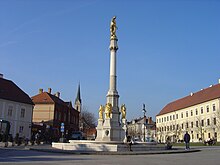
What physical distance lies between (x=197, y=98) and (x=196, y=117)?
5.60 metres

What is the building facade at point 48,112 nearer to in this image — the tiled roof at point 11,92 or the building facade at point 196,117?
the tiled roof at point 11,92

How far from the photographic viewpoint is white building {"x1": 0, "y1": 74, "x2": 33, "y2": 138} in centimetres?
4734

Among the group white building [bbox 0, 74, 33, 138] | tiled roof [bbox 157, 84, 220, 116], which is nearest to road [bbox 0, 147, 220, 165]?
white building [bbox 0, 74, 33, 138]

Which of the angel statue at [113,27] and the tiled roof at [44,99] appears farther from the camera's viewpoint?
the tiled roof at [44,99]

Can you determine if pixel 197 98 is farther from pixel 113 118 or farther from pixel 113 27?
pixel 113 118

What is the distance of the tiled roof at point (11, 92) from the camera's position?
48531 mm

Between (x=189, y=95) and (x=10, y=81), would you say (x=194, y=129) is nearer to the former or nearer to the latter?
(x=189, y=95)

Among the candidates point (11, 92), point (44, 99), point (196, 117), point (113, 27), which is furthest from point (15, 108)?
point (196, 117)

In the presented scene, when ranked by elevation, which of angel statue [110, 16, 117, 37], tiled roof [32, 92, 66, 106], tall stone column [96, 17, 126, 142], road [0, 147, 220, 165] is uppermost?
angel statue [110, 16, 117, 37]

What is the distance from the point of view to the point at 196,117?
69.9 metres

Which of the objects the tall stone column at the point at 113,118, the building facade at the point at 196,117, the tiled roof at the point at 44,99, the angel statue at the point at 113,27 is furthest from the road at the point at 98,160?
the tiled roof at the point at 44,99

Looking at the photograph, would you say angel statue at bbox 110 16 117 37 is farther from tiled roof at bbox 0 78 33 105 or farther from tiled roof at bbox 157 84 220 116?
tiled roof at bbox 157 84 220 116

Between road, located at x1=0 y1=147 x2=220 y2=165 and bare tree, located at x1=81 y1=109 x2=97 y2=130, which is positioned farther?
bare tree, located at x1=81 y1=109 x2=97 y2=130

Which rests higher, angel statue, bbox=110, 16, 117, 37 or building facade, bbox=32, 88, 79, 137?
angel statue, bbox=110, 16, 117, 37
